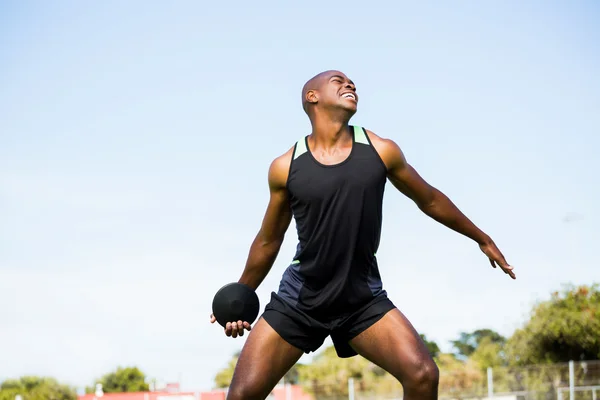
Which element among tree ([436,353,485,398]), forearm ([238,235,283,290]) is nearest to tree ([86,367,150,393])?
tree ([436,353,485,398])

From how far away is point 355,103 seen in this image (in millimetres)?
5324

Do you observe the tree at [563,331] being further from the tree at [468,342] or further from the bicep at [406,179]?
the tree at [468,342]

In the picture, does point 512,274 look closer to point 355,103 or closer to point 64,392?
point 355,103

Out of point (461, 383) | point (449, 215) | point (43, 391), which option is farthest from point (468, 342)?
point (449, 215)

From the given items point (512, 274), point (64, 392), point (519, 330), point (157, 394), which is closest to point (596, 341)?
point (519, 330)

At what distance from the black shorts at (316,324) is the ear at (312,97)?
1.41 meters

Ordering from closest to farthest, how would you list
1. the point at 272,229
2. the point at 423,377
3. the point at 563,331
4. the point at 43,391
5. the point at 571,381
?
the point at 423,377, the point at 272,229, the point at 571,381, the point at 563,331, the point at 43,391

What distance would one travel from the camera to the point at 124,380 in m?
67.5

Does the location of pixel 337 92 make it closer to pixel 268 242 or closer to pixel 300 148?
pixel 300 148

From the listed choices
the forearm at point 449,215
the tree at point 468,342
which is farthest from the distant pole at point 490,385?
the tree at point 468,342

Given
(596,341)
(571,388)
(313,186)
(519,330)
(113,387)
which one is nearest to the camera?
(313,186)

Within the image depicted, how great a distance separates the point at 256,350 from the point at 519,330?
104 feet

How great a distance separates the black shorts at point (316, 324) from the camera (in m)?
5.21

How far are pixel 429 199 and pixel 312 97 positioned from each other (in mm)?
1089
